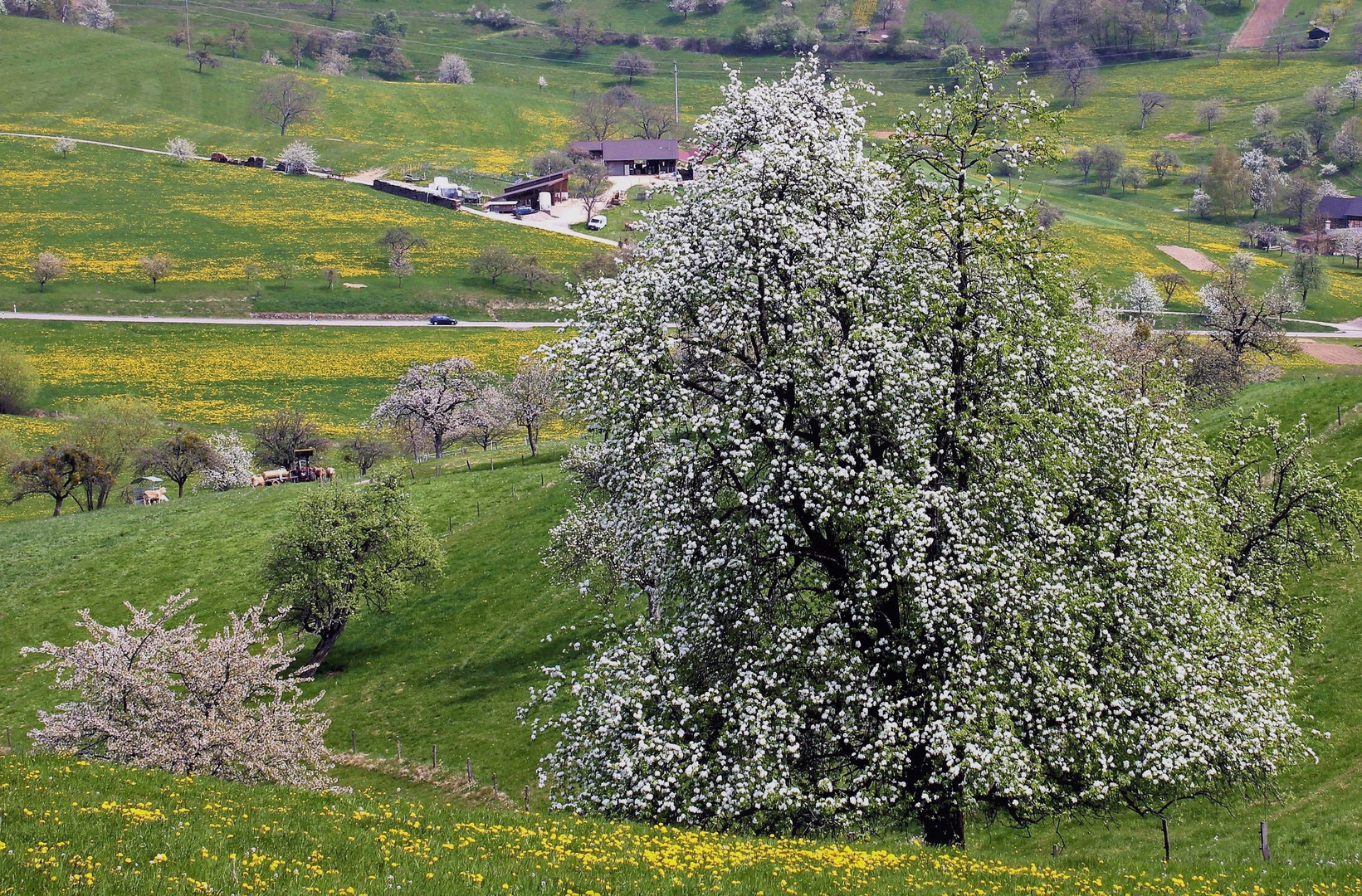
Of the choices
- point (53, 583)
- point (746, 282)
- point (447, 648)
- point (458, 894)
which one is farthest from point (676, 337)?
point (53, 583)

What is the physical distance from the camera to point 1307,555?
40156mm

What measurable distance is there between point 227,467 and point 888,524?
86193 mm

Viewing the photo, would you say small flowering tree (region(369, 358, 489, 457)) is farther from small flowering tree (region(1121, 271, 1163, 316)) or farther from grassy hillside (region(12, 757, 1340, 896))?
small flowering tree (region(1121, 271, 1163, 316))

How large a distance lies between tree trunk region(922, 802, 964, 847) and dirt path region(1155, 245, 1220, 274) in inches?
6116

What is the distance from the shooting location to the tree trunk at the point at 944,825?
80.6ft

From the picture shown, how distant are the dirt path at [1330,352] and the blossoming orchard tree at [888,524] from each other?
104243 mm

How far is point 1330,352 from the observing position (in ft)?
391

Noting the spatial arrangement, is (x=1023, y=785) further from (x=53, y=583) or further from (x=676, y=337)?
(x=53, y=583)

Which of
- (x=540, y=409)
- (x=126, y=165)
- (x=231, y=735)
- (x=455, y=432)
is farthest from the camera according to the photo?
(x=126, y=165)

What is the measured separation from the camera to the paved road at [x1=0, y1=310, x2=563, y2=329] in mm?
134875

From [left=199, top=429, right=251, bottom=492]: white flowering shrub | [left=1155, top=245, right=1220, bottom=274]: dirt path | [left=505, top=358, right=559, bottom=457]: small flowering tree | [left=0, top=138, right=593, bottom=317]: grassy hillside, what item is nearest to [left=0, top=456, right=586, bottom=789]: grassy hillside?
[left=505, top=358, right=559, bottom=457]: small flowering tree

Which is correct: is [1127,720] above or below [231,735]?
above

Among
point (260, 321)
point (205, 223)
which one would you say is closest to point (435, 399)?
point (260, 321)

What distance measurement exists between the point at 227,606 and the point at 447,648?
50.4ft
